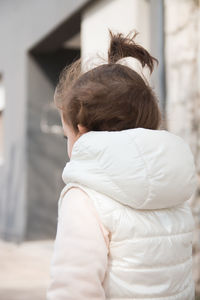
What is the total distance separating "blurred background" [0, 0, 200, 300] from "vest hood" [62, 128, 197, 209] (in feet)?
8.40

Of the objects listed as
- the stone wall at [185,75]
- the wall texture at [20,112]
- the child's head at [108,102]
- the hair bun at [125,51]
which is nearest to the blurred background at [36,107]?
the wall texture at [20,112]

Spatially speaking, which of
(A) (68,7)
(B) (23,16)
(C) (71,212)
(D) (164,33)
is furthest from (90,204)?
(B) (23,16)

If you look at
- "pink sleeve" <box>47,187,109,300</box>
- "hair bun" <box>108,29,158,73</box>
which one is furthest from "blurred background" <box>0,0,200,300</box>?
"pink sleeve" <box>47,187,109,300</box>

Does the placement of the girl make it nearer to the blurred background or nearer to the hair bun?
the hair bun

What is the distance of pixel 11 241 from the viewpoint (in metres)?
7.49

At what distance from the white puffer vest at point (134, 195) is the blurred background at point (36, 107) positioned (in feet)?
8.44

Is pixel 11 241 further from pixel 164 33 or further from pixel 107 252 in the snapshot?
pixel 107 252

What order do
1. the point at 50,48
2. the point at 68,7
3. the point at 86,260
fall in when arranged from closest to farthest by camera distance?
the point at 86,260 < the point at 68,7 < the point at 50,48

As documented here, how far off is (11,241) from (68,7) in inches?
139

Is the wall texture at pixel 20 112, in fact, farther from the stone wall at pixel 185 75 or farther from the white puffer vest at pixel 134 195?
the white puffer vest at pixel 134 195

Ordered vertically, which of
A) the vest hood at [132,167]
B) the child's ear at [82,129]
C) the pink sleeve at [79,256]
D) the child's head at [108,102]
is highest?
the child's head at [108,102]

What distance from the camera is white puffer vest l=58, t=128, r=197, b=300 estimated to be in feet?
4.45

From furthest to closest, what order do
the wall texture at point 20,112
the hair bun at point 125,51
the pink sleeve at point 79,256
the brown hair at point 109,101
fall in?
the wall texture at point 20,112, the hair bun at point 125,51, the brown hair at point 109,101, the pink sleeve at point 79,256

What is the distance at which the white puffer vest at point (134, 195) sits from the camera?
4.45 feet
